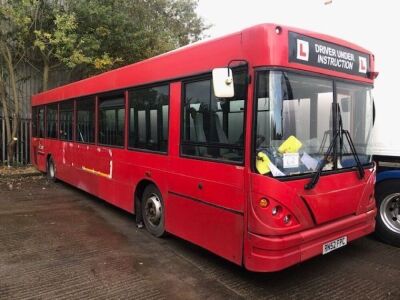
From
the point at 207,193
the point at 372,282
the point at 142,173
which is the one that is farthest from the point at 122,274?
the point at 372,282

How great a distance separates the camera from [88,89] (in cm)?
796

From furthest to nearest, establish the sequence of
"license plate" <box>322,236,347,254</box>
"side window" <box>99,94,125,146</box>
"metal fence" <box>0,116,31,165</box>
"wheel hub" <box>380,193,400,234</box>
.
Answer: "metal fence" <box>0,116,31,165</box>, "side window" <box>99,94,125,146</box>, "wheel hub" <box>380,193,400,234</box>, "license plate" <box>322,236,347,254</box>

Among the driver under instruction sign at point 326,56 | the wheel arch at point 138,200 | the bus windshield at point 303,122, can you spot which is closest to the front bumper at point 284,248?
the bus windshield at point 303,122

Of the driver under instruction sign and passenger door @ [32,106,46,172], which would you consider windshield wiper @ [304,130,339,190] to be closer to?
the driver under instruction sign

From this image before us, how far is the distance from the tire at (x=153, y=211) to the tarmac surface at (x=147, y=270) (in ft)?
0.51

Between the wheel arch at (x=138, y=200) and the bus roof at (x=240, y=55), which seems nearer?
the bus roof at (x=240, y=55)

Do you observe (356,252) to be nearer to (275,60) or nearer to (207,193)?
(207,193)

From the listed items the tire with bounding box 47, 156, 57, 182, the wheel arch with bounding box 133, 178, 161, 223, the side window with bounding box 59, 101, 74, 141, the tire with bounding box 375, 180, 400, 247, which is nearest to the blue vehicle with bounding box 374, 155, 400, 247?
the tire with bounding box 375, 180, 400, 247

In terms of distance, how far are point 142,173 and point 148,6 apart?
40.2 ft

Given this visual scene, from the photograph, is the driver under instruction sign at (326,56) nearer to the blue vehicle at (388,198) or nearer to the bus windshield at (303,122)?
the bus windshield at (303,122)

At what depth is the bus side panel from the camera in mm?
4129

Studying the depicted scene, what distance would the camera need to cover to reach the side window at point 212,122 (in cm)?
407

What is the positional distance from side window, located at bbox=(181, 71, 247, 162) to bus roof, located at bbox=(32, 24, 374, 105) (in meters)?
0.22

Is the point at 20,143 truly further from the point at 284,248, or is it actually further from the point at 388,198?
the point at 284,248
